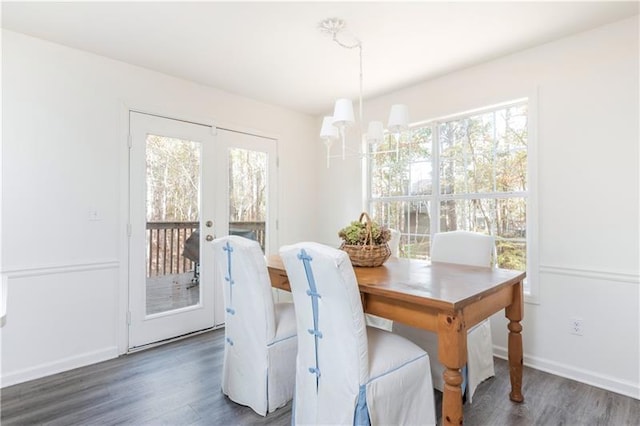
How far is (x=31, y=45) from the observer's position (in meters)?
2.38

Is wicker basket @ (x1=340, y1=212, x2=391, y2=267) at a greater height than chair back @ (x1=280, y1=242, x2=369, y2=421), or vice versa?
wicker basket @ (x1=340, y1=212, x2=391, y2=267)

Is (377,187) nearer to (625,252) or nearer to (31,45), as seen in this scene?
(625,252)

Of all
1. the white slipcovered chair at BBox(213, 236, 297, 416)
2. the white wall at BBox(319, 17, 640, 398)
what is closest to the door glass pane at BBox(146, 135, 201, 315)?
the white slipcovered chair at BBox(213, 236, 297, 416)

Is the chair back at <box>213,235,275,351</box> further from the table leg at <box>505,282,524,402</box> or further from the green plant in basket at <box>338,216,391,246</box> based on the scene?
the table leg at <box>505,282,524,402</box>

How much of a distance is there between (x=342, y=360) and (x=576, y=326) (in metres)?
1.86

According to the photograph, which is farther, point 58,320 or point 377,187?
point 377,187

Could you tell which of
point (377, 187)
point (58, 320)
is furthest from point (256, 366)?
point (377, 187)

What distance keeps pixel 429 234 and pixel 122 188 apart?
106 inches

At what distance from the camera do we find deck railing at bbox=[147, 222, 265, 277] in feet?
9.71

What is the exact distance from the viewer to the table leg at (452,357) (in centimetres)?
140

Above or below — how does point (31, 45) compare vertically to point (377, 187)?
above

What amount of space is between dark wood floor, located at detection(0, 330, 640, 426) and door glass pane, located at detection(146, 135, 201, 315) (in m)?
0.70

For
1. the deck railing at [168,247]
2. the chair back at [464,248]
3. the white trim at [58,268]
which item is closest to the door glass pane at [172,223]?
the deck railing at [168,247]

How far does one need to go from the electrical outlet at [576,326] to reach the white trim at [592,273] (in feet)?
1.00
